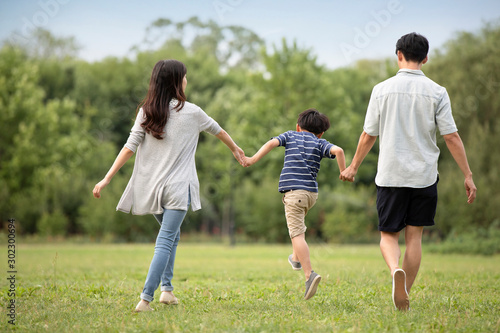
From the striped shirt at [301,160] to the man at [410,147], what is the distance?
74 cm

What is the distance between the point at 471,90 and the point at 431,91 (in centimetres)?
2568

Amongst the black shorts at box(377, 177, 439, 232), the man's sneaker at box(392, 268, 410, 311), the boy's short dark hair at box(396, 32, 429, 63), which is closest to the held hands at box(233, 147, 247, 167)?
the black shorts at box(377, 177, 439, 232)

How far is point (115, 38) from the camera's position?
36.5 m

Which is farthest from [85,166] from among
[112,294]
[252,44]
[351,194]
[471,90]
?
[112,294]

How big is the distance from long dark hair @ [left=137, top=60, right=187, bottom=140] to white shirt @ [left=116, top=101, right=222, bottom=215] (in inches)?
2.5

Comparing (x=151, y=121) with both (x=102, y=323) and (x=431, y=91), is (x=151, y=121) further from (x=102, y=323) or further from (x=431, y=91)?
(x=431, y=91)

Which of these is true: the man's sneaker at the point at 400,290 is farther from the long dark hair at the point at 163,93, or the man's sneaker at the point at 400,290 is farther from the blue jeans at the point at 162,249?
the long dark hair at the point at 163,93

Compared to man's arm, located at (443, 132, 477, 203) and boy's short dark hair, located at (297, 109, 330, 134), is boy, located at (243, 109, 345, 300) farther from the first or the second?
man's arm, located at (443, 132, 477, 203)

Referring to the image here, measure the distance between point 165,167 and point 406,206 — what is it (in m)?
2.16

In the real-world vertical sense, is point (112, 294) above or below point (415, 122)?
below

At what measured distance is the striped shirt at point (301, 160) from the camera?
5.61 m

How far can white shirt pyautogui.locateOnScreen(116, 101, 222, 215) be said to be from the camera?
4926 millimetres

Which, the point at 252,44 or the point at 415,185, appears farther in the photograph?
the point at 252,44

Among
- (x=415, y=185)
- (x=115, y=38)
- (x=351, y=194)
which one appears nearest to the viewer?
(x=415, y=185)
